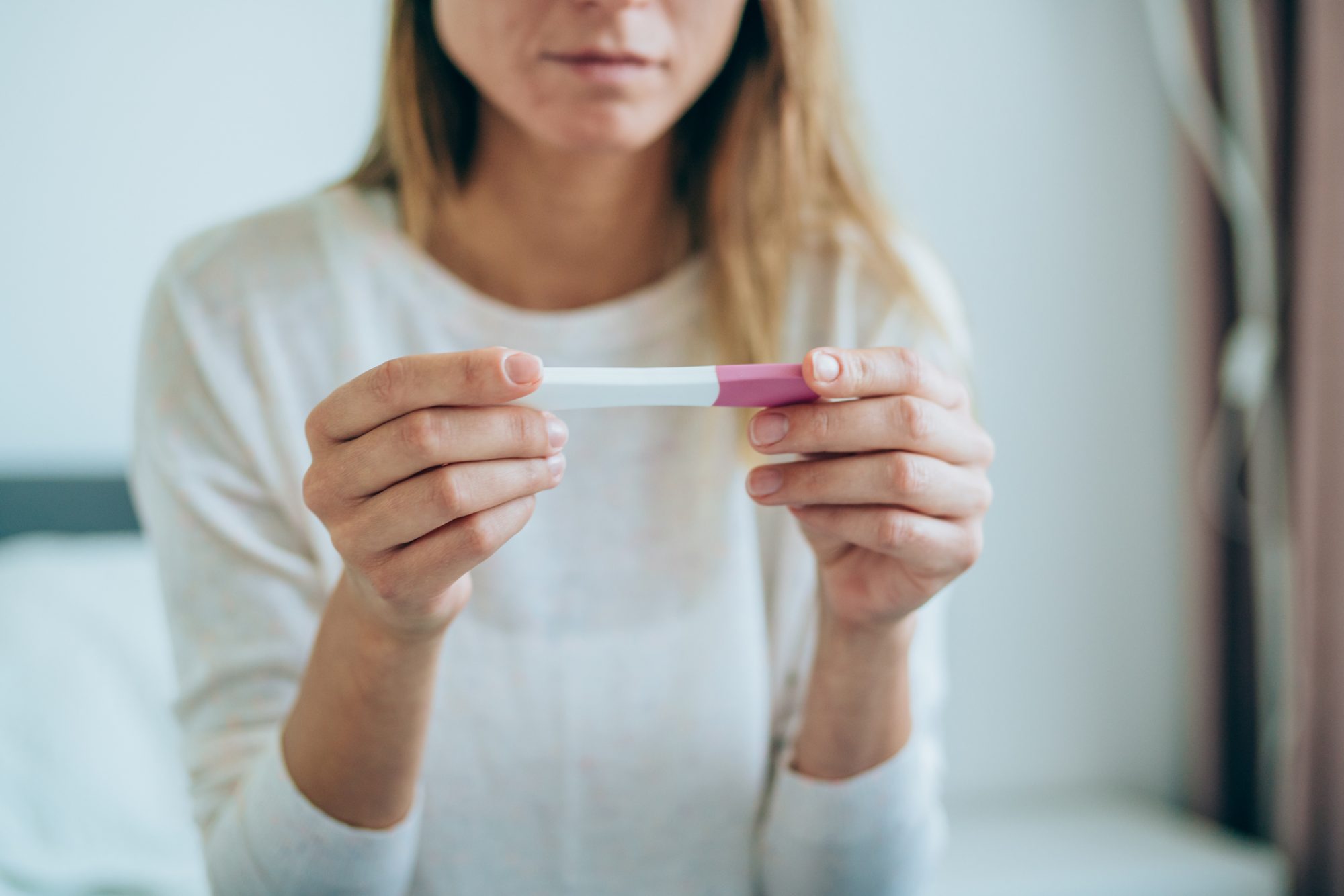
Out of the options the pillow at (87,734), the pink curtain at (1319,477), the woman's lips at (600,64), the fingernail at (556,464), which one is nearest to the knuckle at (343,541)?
the fingernail at (556,464)

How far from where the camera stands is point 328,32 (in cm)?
158

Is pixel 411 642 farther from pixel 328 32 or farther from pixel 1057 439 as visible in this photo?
pixel 1057 439

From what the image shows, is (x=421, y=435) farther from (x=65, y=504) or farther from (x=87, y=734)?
(x=65, y=504)

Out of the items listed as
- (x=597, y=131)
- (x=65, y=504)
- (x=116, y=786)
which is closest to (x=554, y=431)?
(x=597, y=131)

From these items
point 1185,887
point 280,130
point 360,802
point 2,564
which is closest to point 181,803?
point 2,564

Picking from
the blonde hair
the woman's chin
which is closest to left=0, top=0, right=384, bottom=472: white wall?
the blonde hair

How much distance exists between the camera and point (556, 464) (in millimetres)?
490

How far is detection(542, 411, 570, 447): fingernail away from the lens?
48 cm

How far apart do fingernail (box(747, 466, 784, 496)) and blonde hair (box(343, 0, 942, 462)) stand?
23cm

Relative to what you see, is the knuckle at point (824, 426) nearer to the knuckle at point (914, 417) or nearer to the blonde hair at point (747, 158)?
the knuckle at point (914, 417)

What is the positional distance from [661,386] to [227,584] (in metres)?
0.39

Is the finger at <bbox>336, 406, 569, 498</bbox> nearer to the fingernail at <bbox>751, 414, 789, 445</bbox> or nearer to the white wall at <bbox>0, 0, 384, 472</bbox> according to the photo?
the fingernail at <bbox>751, 414, 789, 445</bbox>

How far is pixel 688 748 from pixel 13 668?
96 centimetres

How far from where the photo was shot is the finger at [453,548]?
0.48 meters
